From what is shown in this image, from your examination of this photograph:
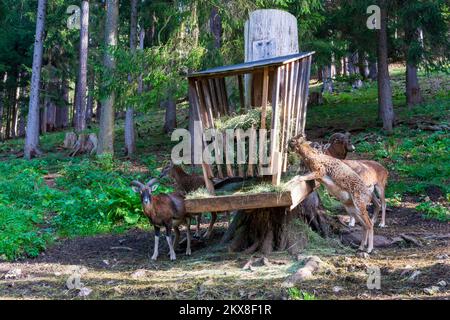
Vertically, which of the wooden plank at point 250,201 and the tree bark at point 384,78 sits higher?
the tree bark at point 384,78

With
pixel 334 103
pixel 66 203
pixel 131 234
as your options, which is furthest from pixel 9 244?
pixel 334 103

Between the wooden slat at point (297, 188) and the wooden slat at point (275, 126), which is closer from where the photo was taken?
the wooden slat at point (297, 188)

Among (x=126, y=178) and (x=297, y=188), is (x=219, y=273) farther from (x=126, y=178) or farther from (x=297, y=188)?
(x=126, y=178)

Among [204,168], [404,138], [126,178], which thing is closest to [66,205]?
[126,178]

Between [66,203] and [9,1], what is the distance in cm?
2336

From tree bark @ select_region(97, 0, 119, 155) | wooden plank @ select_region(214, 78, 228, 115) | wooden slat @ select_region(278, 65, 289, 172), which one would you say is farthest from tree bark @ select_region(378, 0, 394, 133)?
wooden slat @ select_region(278, 65, 289, 172)

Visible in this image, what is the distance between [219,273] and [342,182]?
8.40ft

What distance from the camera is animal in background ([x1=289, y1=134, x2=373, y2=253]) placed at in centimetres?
922

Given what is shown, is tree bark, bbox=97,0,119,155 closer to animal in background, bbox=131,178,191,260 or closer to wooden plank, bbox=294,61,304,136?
animal in background, bbox=131,178,191,260

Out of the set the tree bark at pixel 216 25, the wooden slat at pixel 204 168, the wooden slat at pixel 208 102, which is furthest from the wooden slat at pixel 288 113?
the tree bark at pixel 216 25

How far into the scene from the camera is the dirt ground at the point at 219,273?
285 inches

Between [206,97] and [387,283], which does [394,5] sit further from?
[387,283]

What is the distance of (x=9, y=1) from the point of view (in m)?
33.2

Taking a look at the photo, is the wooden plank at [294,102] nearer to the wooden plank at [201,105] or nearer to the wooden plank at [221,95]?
the wooden plank at [221,95]
